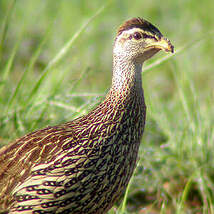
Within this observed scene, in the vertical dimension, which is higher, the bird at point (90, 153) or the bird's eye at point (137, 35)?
the bird's eye at point (137, 35)

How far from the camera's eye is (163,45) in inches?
110

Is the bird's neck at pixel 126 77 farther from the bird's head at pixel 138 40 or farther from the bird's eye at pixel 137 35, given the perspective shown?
the bird's eye at pixel 137 35

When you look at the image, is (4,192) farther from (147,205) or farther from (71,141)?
(147,205)

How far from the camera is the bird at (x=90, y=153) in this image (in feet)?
8.60

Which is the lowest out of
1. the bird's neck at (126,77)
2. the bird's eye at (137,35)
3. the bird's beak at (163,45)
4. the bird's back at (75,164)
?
the bird's back at (75,164)

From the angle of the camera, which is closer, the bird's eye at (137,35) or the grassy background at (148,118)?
the bird's eye at (137,35)

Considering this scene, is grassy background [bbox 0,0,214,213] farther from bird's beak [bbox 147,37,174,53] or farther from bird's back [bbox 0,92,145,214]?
bird's beak [bbox 147,37,174,53]

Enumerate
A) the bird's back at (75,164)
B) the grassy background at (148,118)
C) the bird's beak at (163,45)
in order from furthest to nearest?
the grassy background at (148,118) → the bird's beak at (163,45) → the bird's back at (75,164)

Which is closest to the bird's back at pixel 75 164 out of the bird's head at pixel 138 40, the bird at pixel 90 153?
the bird at pixel 90 153

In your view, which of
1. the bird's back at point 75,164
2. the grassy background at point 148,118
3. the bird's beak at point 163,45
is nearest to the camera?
the bird's back at point 75,164

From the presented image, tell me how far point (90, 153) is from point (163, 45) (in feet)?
2.52

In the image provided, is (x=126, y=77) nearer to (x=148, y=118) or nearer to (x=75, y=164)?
(x=75, y=164)

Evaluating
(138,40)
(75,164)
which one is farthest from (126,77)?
(75,164)

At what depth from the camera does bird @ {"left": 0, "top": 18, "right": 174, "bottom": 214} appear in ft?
8.60
